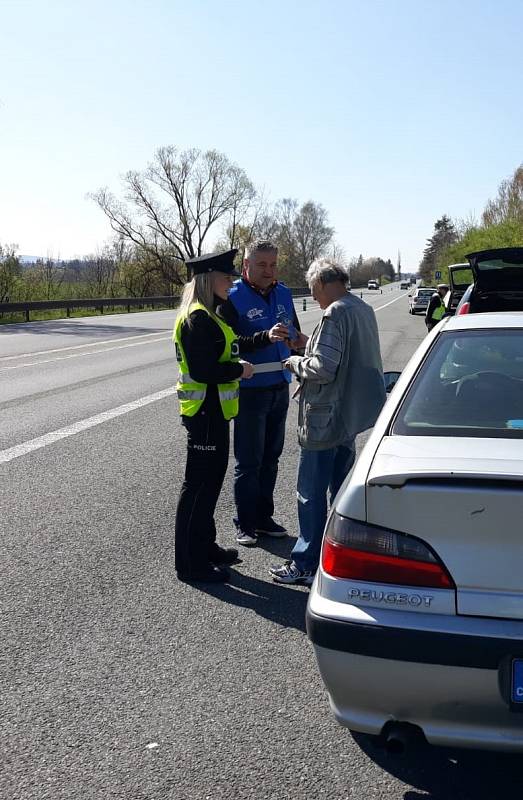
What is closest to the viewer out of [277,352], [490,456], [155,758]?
[490,456]

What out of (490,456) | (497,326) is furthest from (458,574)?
(497,326)

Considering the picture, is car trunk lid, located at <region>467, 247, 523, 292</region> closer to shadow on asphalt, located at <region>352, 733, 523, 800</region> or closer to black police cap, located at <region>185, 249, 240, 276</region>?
black police cap, located at <region>185, 249, 240, 276</region>

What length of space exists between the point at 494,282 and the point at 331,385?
547cm

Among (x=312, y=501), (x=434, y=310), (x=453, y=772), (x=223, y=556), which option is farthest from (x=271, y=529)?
(x=434, y=310)

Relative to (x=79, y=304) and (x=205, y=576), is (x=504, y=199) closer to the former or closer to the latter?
(x=79, y=304)

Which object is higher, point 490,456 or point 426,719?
point 490,456

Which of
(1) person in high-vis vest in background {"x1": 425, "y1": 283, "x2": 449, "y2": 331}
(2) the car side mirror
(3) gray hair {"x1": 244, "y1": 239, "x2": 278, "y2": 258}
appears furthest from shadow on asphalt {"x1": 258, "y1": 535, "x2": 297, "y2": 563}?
(1) person in high-vis vest in background {"x1": 425, "y1": 283, "x2": 449, "y2": 331}

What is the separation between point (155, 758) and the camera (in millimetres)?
2926

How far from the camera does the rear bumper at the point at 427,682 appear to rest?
7.87 feet

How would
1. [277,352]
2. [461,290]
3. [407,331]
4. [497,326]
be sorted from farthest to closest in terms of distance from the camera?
[407,331] → [461,290] → [277,352] → [497,326]

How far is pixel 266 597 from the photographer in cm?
452

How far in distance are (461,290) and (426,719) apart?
43.4 ft

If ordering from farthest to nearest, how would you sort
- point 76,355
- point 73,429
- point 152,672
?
1. point 76,355
2. point 73,429
3. point 152,672

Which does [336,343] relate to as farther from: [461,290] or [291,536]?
[461,290]
